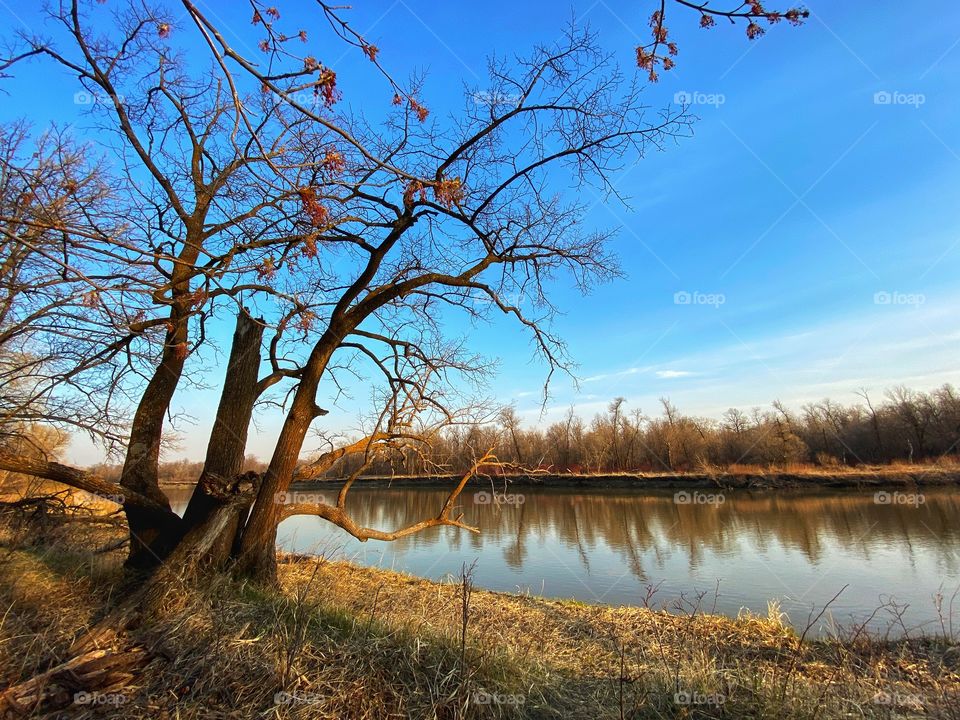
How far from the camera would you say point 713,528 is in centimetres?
1680

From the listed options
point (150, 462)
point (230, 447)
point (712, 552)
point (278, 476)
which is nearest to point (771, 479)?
point (712, 552)

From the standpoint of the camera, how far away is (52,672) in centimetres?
291

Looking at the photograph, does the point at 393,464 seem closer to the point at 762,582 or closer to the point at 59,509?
the point at 59,509

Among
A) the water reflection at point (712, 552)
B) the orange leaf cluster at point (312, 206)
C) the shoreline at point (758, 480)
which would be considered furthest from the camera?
the shoreline at point (758, 480)

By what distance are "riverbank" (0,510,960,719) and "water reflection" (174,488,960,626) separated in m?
2.99

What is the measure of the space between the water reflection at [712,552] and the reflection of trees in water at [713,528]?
4 centimetres

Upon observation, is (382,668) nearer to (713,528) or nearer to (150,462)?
(150,462)

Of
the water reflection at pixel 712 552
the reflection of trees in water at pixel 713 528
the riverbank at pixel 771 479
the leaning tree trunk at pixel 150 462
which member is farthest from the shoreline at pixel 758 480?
the leaning tree trunk at pixel 150 462

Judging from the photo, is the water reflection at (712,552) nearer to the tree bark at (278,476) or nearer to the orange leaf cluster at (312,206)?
the tree bark at (278,476)

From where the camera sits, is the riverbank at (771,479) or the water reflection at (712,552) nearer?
the water reflection at (712,552)

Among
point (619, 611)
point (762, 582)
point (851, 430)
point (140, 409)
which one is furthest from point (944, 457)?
point (140, 409)

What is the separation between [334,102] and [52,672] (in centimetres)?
358

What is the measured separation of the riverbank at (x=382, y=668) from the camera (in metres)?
2.81

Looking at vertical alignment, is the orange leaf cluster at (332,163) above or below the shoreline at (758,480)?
above
